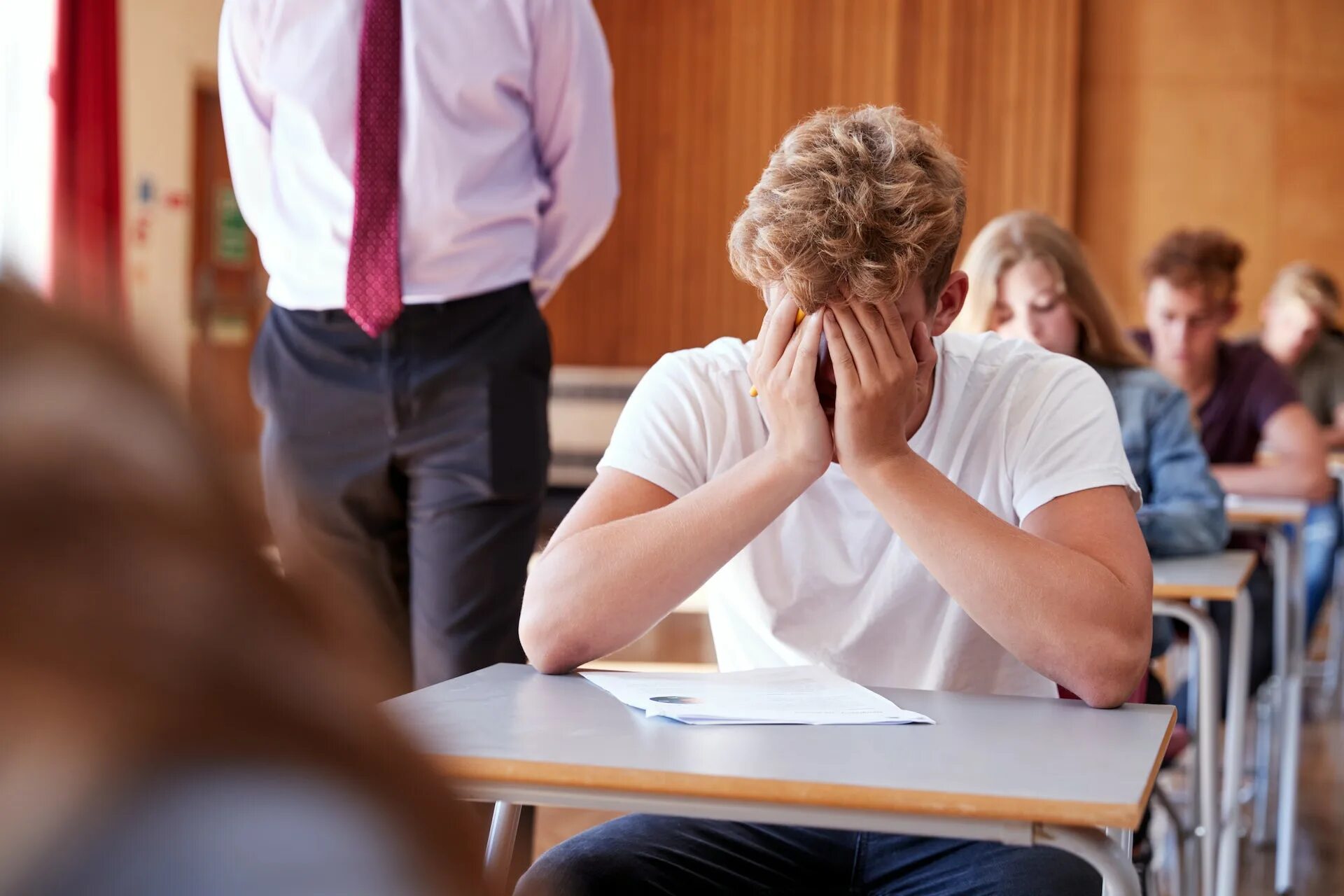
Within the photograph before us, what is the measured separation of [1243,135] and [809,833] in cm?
781

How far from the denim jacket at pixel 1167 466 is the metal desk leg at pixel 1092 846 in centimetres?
181

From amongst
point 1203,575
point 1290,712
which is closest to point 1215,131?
point 1290,712

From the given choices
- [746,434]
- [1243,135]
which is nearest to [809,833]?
[746,434]

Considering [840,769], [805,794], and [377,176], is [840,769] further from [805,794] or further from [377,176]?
[377,176]

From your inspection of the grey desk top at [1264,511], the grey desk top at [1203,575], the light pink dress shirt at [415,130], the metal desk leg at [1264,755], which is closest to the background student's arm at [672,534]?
the light pink dress shirt at [415,130]

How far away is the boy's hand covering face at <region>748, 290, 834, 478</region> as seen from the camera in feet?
4.88

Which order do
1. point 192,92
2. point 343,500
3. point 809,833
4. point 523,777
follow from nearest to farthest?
point 523,777 → point 809,833 → point 343,500 → point 192,92

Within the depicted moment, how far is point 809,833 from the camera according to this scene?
1.44m

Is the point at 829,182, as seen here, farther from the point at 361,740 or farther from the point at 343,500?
the point at 361,740

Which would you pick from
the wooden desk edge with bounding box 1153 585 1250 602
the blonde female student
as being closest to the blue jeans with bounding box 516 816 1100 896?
the wooden desk edge with bounding box 1153 585 1250 602

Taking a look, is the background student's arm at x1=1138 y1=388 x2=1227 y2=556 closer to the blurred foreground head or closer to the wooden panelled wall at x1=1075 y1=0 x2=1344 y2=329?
the blurred foreground head

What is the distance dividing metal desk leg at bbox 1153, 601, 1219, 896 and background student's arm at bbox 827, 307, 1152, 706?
0.97 meters

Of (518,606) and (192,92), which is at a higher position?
(192,92)

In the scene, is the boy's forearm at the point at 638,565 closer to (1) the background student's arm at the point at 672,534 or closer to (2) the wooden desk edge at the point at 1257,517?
(1) the background student's arm at the point at 672,534
